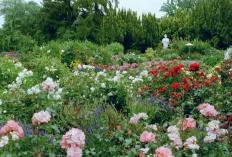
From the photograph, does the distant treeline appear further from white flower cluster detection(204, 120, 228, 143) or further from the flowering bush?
white flower cluster detection(204, 120, 228, 143)

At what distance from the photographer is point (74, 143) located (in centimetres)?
409

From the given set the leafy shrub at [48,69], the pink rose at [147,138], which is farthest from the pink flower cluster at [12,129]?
the leafy shrub at [48,69]

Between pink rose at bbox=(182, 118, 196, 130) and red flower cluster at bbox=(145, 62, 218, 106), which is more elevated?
pink rose at bbox=(182, 118, 196, 130)

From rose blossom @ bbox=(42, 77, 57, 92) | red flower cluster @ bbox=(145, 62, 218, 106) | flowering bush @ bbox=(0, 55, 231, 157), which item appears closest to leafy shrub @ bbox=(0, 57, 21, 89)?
flowering bush @ bbox=(0, 55, 231, 157)

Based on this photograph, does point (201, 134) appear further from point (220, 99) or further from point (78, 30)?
point (78, 30)

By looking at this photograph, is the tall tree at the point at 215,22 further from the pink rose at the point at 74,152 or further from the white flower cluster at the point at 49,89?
the pink rose at the point at 74,152

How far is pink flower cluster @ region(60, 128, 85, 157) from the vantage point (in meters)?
4.05

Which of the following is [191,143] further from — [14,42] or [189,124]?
[14,42]

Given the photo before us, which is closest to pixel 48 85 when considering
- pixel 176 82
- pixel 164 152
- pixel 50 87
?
pixel 50 87

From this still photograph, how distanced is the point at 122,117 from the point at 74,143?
1728mm

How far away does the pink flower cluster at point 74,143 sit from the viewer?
4.05 metres

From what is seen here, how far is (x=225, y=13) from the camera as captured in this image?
33.1 meters

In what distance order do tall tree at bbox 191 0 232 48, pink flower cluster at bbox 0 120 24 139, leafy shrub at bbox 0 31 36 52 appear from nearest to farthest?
pink flower cluster at bbox 0 120 24 139 < leafy shrub at bbox 0 31 36 52 < tall tree at bbox 191 0 232 48

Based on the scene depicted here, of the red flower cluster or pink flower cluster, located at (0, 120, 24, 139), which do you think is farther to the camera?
the red flower cluster
